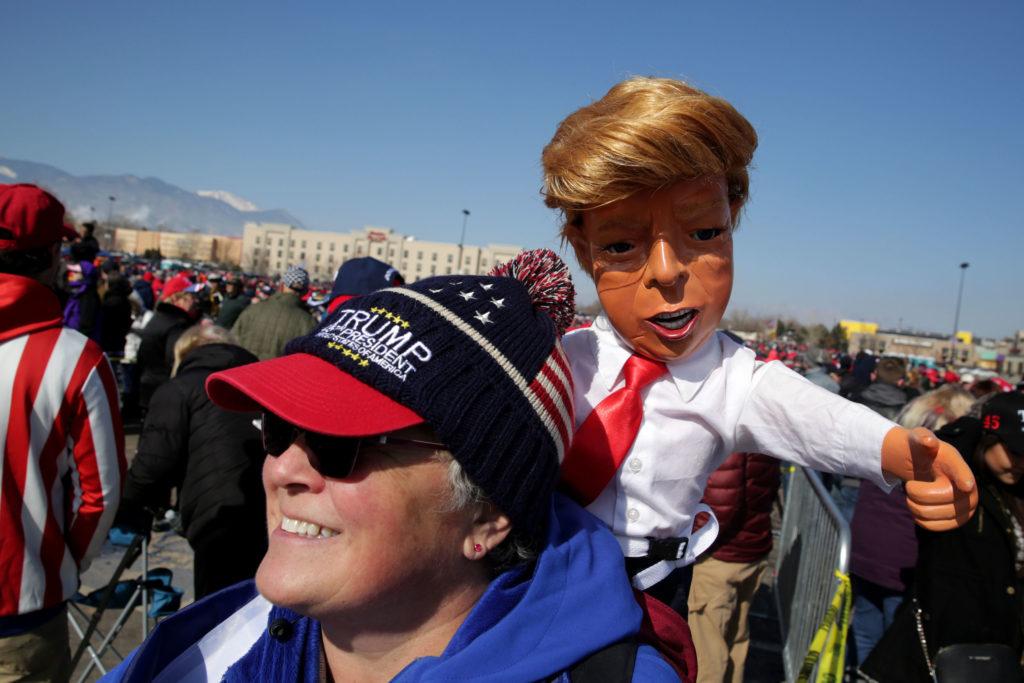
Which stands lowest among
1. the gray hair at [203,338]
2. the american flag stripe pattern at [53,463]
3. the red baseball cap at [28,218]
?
the american flag stripe pattern at [53,463]

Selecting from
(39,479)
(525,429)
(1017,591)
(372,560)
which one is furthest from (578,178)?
(1017,591)

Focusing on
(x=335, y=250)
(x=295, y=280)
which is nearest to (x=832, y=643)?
(x=295, y=280)

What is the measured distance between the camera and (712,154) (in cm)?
168

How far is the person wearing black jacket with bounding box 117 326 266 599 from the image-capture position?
3340 millimetres

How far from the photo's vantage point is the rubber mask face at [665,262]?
1.71m

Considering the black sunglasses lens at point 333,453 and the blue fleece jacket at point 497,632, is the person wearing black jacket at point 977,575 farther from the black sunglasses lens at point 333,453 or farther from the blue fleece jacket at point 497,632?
the black sunglasses lens at point 333,453

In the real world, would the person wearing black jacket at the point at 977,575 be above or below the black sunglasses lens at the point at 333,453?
below

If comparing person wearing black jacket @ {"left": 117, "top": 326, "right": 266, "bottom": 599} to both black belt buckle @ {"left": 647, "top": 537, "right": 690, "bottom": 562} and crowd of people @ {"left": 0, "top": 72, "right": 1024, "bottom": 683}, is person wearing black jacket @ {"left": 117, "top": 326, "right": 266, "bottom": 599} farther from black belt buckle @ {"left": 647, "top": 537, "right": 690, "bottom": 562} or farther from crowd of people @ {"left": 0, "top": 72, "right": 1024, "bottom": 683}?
black belt buckle @ {"left": 647, "top": 537, "right": 690, "bottom": 562}

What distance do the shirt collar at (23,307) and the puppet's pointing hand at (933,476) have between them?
260 cm

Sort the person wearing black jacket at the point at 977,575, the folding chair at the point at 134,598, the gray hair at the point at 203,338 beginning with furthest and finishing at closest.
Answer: the gray hair at the point at 203,338 → the folding chair at the point at 134,598 → the person wearing black jacket at the point at 977,575

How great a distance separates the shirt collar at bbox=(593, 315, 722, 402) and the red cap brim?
0.74m

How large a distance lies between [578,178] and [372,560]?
1.00 metres

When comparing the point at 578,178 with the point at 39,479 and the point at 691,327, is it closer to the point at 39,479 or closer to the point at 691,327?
the point at 691,327

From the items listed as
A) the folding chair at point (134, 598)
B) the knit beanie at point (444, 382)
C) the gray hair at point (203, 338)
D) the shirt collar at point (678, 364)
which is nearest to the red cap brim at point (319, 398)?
the knit beanie at point (444, 382)
